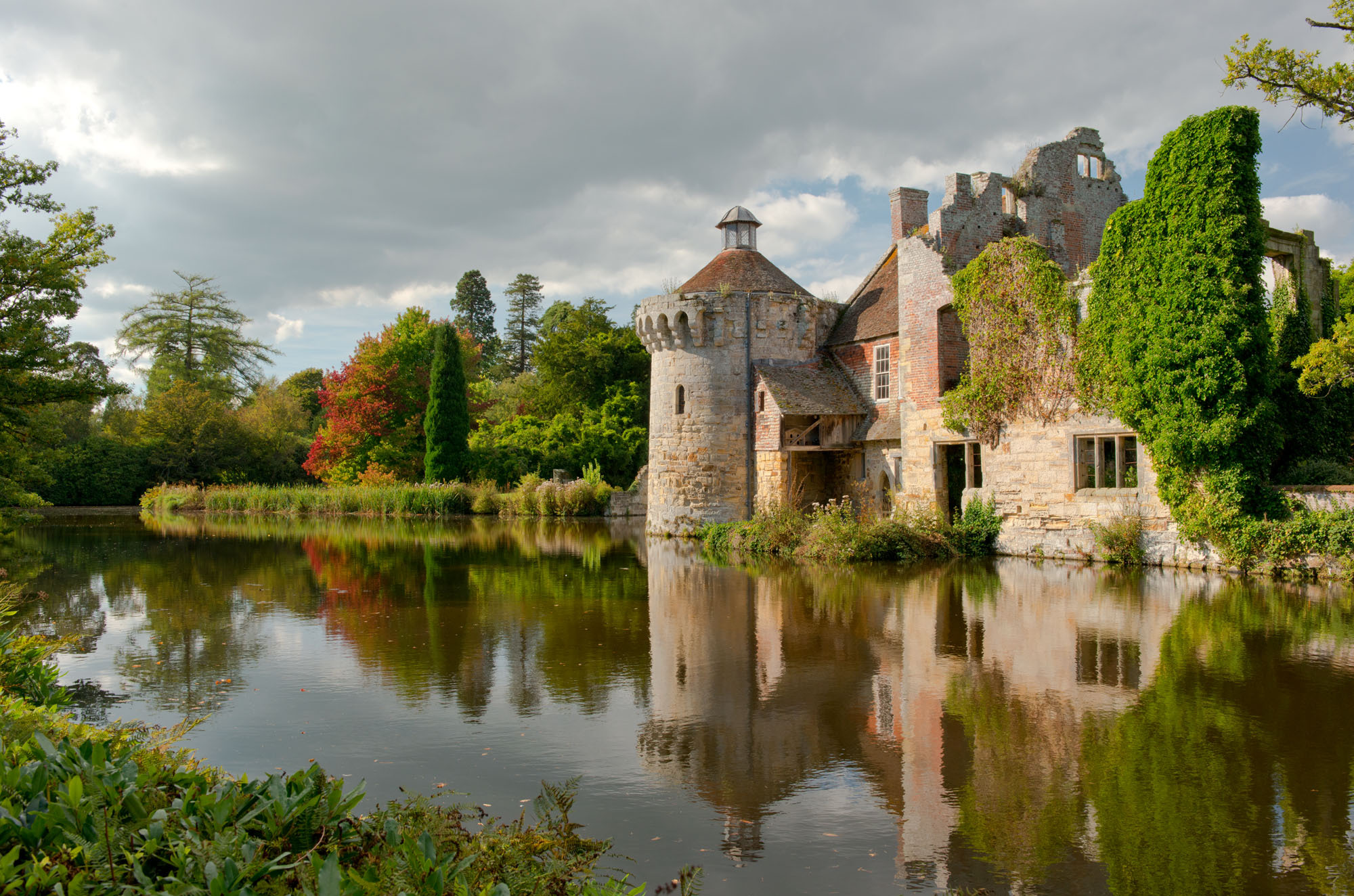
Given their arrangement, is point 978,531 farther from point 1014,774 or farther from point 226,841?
point 226,841

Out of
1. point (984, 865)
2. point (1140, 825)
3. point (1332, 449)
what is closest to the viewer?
point (984, 865)

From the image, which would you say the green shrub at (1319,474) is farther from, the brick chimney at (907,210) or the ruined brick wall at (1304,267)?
the brick chimney at (907,210)

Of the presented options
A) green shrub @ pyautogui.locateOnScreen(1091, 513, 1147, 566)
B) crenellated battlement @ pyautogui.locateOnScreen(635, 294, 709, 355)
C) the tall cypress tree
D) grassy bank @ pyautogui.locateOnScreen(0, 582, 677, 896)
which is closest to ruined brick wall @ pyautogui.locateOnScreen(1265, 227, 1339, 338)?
green shrub @ pyautogui.locateOnScreen(1091, 513, 1147, 566)

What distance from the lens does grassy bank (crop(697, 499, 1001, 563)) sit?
58.1 feet

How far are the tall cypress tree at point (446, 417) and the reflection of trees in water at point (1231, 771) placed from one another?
1293 inches

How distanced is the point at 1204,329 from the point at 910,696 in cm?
1110

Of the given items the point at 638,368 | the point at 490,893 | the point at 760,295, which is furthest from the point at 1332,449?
the point at 638,368

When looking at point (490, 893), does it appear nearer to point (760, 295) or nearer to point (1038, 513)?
point (1038, 513)

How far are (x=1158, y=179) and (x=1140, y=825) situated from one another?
1450 cm

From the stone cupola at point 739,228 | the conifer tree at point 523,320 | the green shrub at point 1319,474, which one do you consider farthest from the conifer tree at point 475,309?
the green shrub at point 1319,474

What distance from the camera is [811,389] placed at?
2362 centimetres

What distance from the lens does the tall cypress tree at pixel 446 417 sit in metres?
38.4

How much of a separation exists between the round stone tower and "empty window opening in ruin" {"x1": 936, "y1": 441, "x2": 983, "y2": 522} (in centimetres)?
513

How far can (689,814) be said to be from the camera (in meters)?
5.12
